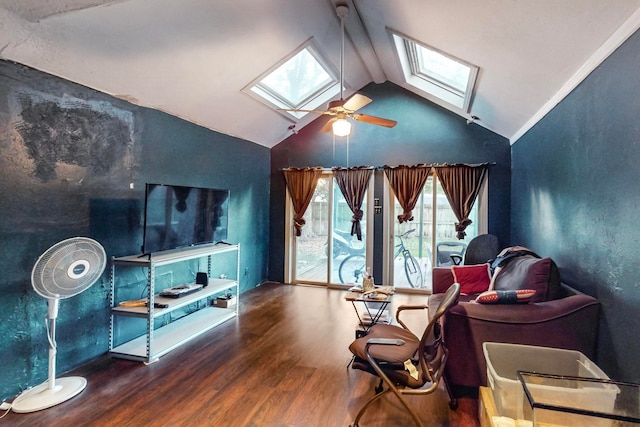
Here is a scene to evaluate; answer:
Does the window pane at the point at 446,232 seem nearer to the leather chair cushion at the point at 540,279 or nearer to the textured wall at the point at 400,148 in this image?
the textured wall at the point at 400,148

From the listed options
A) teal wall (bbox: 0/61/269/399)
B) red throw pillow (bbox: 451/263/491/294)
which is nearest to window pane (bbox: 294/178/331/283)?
teal wall (bbox: 0/61/269/399)

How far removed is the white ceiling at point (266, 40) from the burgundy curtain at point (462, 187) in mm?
873

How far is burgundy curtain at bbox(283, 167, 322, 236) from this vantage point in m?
5.81

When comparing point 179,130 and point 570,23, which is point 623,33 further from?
point 179,130

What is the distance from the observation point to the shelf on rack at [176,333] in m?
3.06

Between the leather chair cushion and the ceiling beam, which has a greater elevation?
the ceiling beam

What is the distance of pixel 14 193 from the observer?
238 cm

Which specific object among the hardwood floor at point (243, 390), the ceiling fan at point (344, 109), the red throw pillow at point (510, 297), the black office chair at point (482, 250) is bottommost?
the hardwood floor at point (243, 390)

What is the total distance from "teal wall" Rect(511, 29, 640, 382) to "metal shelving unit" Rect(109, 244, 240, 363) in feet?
11.2

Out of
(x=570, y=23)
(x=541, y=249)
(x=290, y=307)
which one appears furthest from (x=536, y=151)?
(x=290, y=307)

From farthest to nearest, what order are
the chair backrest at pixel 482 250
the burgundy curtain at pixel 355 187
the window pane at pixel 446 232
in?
the burgundy curtain at pixel 355 187 → the window pane at pixel 446 232 → the chair backrest at pixel 482 250

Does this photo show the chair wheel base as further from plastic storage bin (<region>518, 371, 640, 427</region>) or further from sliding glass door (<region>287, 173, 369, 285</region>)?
sliding glass door (<region>287, 173, 369, 285</region>)

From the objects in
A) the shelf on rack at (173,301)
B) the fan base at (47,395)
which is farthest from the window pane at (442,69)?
the fan base at (47,395)

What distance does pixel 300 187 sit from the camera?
5871 mm
